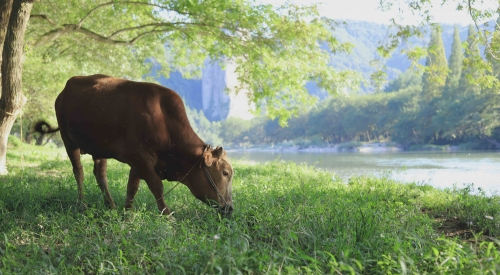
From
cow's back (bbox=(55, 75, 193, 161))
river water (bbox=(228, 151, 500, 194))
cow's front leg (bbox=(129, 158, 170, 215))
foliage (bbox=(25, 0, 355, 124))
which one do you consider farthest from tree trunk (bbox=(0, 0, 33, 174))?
river water (bbox=(228, 151, 500, 194))

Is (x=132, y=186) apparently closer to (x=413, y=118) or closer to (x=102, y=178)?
(x=102, y=178)

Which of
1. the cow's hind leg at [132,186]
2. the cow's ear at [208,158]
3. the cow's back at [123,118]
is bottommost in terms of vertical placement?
the cow's hind leg at [132,186]

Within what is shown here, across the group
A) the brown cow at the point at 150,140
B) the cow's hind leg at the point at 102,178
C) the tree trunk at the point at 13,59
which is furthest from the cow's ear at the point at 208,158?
the tree trunk at the point at 13,59

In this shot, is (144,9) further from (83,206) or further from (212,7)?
(83,206)

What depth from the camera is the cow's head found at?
573cm

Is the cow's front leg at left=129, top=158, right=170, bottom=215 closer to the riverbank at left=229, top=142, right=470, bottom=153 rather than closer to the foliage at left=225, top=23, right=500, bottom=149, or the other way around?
the foliage at left=225, top=23, right=500, bottom=149

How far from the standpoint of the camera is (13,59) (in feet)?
31.0

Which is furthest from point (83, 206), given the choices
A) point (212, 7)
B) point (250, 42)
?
point (250, 42)

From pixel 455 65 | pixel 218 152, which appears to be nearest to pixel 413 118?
pixel 455 65

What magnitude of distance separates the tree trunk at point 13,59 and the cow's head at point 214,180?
569 centimetres

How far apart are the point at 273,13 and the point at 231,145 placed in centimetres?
13702

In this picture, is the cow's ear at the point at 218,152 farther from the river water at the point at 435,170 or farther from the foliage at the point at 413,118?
the foliage at the point at 413,118

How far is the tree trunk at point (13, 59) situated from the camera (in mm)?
9336

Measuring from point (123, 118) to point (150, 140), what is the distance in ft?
1.44
